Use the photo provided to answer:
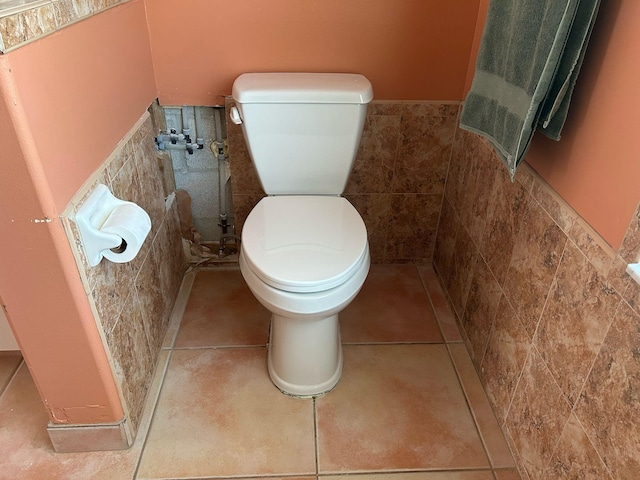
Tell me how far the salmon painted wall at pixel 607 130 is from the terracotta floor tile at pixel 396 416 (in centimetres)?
75

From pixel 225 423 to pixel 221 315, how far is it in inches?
19.1

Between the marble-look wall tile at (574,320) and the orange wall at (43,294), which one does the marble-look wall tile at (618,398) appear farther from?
the orange wall at (43,294)

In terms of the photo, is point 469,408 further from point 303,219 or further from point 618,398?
point 303,219

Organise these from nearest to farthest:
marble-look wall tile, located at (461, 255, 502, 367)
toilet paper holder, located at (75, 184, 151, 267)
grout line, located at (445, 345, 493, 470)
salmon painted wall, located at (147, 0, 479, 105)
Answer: toilet paper holder, located at (75, 184, 151, 267) → grout line, located at (445, 345, 493, 470) → marble-look wall tile, located at (461, 255, 502, 367) → salmon painted wall, located at (147, 0, 479, 105)

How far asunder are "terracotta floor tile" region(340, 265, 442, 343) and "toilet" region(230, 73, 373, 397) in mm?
221

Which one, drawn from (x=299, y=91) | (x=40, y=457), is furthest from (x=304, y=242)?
(x=40, y=457)

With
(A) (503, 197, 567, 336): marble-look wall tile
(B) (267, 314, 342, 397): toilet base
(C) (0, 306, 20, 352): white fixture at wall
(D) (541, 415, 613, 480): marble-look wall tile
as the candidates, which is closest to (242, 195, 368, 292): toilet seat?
(B) (267, 314, 342, 397): toilet base

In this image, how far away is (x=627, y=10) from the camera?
3.03ft

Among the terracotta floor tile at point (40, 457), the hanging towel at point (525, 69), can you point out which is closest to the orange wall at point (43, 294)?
the terracotta floor tile at point (40, 457)

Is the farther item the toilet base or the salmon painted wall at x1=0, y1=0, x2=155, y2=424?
the toilet base

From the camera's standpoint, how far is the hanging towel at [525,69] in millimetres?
956

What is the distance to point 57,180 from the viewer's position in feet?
3.29

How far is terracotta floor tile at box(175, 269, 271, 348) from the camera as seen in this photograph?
176 cm

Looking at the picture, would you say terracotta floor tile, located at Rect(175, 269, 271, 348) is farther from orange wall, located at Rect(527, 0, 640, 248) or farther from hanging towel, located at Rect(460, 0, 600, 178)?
orange wall, located at Rect(527, 0, 640, 248)
